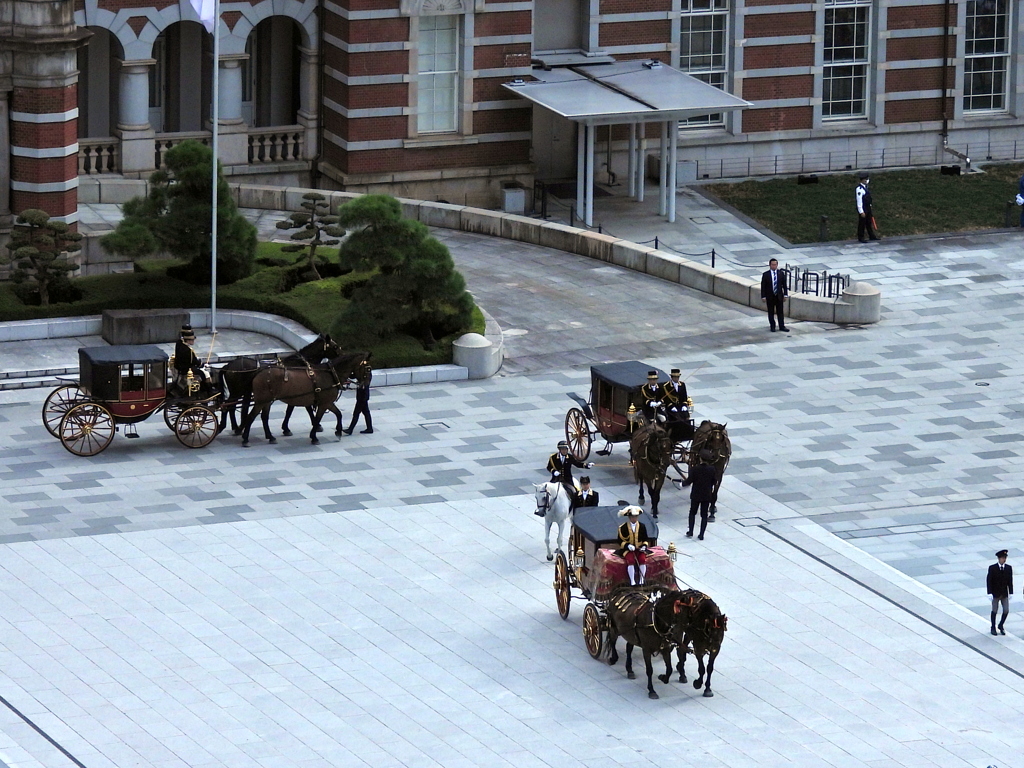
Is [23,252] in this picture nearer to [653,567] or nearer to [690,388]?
[690,388]

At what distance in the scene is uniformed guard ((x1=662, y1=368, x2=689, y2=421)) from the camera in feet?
102

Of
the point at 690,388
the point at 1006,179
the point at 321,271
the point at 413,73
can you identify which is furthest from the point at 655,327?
the point at 1006,179

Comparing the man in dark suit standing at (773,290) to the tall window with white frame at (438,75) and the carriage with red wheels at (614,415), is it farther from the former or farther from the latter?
the tall window with white frame at (438,75)

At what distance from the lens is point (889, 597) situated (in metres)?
27.8

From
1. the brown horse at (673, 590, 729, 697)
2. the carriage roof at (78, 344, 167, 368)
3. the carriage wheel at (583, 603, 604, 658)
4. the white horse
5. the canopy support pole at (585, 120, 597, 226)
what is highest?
the canopy support pole at (585, 120, 597, 226)

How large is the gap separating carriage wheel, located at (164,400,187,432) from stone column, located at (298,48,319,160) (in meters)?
15.4

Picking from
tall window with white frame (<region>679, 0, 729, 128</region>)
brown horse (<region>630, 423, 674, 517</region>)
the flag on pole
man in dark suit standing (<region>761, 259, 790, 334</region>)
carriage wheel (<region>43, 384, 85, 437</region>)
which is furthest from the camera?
tall window with white frame (<region>679, 0, 729, 128</region>)

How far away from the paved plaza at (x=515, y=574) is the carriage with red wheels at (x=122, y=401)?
0.37 m

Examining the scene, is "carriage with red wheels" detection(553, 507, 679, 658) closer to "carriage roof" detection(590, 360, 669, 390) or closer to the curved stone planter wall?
"carriage roof" detection(590, 360, 669, 390)

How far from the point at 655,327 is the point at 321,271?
6076 millimetres

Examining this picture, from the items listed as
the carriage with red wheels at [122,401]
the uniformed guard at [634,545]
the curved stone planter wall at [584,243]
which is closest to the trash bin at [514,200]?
the curved stone planter wall at [584,243]

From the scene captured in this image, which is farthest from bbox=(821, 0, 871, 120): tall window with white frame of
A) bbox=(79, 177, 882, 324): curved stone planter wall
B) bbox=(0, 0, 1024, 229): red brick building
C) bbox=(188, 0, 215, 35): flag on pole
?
bbox=(188, 0, 215, 35): flag on pole

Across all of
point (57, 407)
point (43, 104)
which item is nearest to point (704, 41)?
point (43, 104)

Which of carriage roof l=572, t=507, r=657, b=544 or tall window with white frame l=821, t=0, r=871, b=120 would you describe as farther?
tall window with white frame l=821, t=0, r=871, b=120
